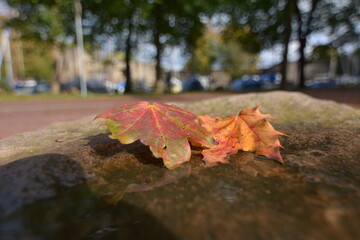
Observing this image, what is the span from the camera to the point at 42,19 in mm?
14234

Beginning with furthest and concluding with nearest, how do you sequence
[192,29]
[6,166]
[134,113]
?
[192,29]
[134,113]
[6,166]

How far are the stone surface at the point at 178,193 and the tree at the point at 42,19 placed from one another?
15692 mm

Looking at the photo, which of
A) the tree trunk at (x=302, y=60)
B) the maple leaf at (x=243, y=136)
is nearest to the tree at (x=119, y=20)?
the tree trunk at (x=302, y=60)

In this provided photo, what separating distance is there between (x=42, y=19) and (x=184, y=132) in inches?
634

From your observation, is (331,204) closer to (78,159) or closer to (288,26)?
(78,159)

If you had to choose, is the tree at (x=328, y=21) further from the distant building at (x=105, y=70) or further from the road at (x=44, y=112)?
the distant building at (x=105, y=70)

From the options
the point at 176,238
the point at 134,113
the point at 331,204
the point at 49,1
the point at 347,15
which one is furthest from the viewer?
the point at 347,15

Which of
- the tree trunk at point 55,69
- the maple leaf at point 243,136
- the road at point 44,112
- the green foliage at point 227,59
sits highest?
the green foliage at point 227,59

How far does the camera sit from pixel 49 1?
1509cm

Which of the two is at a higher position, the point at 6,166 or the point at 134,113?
the point at 134,113

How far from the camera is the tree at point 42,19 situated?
47.4 feet

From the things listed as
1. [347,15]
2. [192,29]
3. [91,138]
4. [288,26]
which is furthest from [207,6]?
[91,138]

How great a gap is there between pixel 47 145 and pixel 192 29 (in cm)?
1761

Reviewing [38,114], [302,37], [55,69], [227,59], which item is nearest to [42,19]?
[55,69]
